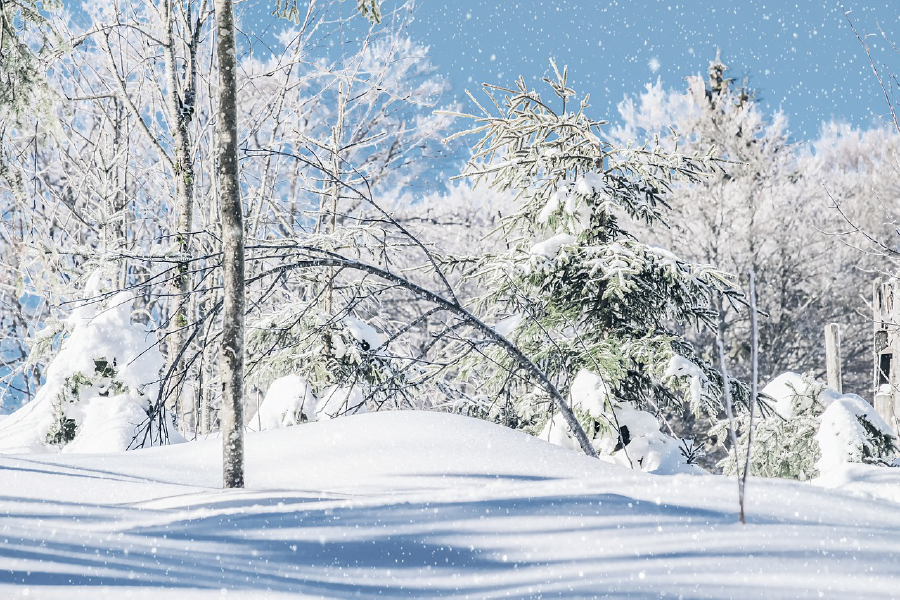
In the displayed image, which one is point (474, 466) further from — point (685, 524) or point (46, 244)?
point (46, 244)

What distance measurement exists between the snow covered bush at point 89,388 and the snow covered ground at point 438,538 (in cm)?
392

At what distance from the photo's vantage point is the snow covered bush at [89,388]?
23.3 ft

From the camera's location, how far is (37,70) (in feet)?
15.8

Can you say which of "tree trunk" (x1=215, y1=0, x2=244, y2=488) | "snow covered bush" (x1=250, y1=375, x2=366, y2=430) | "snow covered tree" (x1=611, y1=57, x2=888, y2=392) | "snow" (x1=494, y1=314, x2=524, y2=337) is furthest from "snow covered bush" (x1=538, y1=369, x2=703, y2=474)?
"snow covered tree" (x1=611, y1=57, x2=888, y2=392)

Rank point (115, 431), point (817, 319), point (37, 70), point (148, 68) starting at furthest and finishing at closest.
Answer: point (817, 319) < point (148, 68) < point (115, 431) < point (37, 70)

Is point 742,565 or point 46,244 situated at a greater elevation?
point 46,244

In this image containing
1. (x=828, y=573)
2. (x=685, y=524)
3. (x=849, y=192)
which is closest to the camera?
(x=828, y=573)

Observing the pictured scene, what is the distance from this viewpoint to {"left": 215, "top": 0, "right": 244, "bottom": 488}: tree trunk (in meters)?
3.64

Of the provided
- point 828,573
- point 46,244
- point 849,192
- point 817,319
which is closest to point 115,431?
point 46,244

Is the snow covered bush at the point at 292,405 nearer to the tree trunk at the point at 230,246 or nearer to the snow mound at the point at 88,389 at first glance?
the snow mound at the point at 88,389

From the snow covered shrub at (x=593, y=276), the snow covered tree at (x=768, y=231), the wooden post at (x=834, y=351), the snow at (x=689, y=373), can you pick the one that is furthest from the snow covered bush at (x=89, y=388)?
the snow covered tree at (x=768, y=231)

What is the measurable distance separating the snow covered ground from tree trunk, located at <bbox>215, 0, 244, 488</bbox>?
1.38 feet

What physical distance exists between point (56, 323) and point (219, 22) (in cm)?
467

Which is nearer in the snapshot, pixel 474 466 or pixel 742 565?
pixel 742 565
